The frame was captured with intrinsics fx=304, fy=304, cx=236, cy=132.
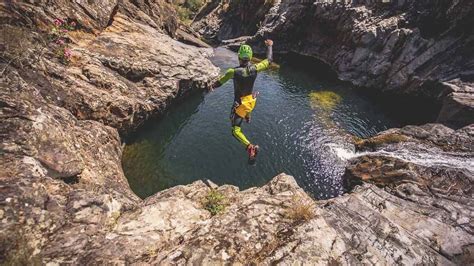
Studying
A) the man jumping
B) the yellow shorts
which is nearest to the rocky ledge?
the man jumping

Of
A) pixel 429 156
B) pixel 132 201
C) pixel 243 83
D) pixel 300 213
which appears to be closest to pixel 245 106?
pixel 243 83

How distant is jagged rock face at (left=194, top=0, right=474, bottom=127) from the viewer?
3111 cm

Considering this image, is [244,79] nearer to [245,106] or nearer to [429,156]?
[245,106]

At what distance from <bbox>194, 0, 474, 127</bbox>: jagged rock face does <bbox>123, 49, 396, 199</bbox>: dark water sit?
242 inches

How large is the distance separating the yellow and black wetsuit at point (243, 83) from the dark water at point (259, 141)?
5676 mm

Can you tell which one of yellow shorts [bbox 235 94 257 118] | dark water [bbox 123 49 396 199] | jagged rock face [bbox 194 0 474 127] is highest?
jagged rock face [bbox 194 0 474 127]

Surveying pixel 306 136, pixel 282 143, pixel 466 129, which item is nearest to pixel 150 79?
pixel 282 143

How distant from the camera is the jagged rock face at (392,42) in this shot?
31.1m

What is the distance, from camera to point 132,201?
1145 centimetres

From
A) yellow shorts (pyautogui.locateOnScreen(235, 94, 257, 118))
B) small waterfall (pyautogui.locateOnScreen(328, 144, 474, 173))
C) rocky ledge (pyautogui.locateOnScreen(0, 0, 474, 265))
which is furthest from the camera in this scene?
small waterfall (pyautogui.locateOnScreen(328, 144, 474, 173))

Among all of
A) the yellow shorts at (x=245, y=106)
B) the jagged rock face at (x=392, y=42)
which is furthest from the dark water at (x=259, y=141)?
the jagged rock face at (x=392, y=42)

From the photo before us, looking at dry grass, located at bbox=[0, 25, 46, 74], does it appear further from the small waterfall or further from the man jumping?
the small waterfall

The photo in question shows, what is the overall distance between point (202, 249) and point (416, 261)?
6536 millimetres

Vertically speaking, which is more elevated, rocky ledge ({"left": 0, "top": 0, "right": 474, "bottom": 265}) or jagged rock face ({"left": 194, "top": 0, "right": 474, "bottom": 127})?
jagged rock face ({"left": 194, "top": 0, "right": 474, "bottom": 127})
